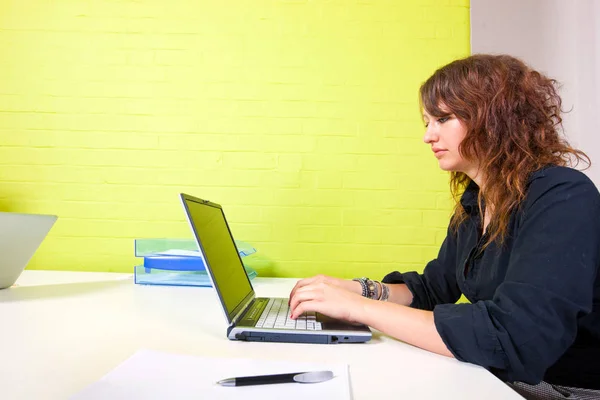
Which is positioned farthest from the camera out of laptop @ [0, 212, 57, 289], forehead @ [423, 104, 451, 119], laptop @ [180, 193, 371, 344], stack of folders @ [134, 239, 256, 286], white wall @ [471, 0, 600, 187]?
white wall @ [471, 0, 600, 187]

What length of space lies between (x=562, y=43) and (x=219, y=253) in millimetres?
1810

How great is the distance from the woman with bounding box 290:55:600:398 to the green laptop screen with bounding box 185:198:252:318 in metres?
0.15

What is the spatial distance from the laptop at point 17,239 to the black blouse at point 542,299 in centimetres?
112

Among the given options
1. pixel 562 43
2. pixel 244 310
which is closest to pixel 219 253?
pixel 244 310

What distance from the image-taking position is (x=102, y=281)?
1641 mm

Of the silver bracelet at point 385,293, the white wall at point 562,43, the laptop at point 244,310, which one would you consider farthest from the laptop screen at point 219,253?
the white wall at point 562,43

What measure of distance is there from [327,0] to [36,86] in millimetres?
1361

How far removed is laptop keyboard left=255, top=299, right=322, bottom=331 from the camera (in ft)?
3.09

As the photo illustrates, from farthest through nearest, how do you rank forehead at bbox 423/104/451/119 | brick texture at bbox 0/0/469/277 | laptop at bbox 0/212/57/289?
brick texture at bbox 0/0/469/277 → laptop at bbox 0/212/57/289 → forehead at bbox 423/104/451/119

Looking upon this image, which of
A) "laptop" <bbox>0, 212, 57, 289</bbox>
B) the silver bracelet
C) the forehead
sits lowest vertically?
the silver bracelet

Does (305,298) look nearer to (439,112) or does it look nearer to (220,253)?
(220,253)

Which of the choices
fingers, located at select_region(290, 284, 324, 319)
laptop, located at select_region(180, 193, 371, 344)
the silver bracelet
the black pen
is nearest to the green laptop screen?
laptop, located at select_region(180, 193, 371, 344)

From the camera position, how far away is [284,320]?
1.00 meters

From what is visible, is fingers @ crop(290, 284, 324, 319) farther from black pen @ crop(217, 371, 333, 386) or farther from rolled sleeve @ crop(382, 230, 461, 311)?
rolled sleeve @ crop(382, 230, 461, 311)
